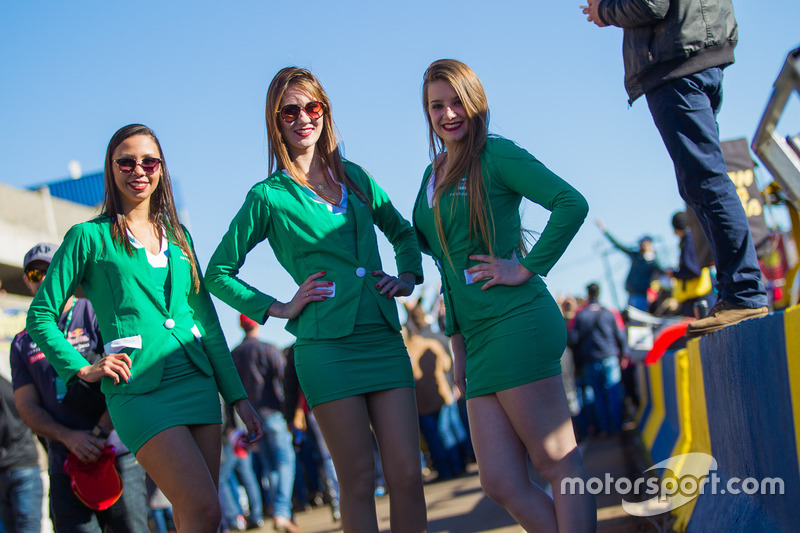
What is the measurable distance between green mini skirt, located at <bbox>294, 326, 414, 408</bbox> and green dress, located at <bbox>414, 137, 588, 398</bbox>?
0.28 metres

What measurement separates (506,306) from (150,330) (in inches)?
58.8

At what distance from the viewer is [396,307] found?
3.63 metres

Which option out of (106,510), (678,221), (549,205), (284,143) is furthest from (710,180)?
(678,221)

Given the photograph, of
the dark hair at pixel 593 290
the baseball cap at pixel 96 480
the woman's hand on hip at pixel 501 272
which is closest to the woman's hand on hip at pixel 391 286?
the woman's hand on hip at pixel 501 272

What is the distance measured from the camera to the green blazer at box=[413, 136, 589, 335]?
3.18 metres

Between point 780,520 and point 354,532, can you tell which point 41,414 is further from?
point 780,520

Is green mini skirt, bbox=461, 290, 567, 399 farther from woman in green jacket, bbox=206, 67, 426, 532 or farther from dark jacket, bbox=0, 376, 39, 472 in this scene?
dark jacket, bbox=0, 376, 39, 472

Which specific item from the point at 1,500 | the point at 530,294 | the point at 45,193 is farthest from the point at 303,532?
the point at 45,193

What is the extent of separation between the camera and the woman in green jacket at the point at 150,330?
3.31 m

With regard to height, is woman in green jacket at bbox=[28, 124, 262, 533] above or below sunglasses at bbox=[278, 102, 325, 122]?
below

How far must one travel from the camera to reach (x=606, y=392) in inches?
482

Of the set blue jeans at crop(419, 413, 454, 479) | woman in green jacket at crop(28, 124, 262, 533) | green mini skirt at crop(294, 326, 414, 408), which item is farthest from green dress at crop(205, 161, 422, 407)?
blue jeans at crop(419, 413, 454, 479)

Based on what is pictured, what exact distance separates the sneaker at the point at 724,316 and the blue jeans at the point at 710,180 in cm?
3

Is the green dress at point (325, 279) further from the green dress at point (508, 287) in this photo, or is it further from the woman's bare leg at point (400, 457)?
the green dress at point (508, 287)
